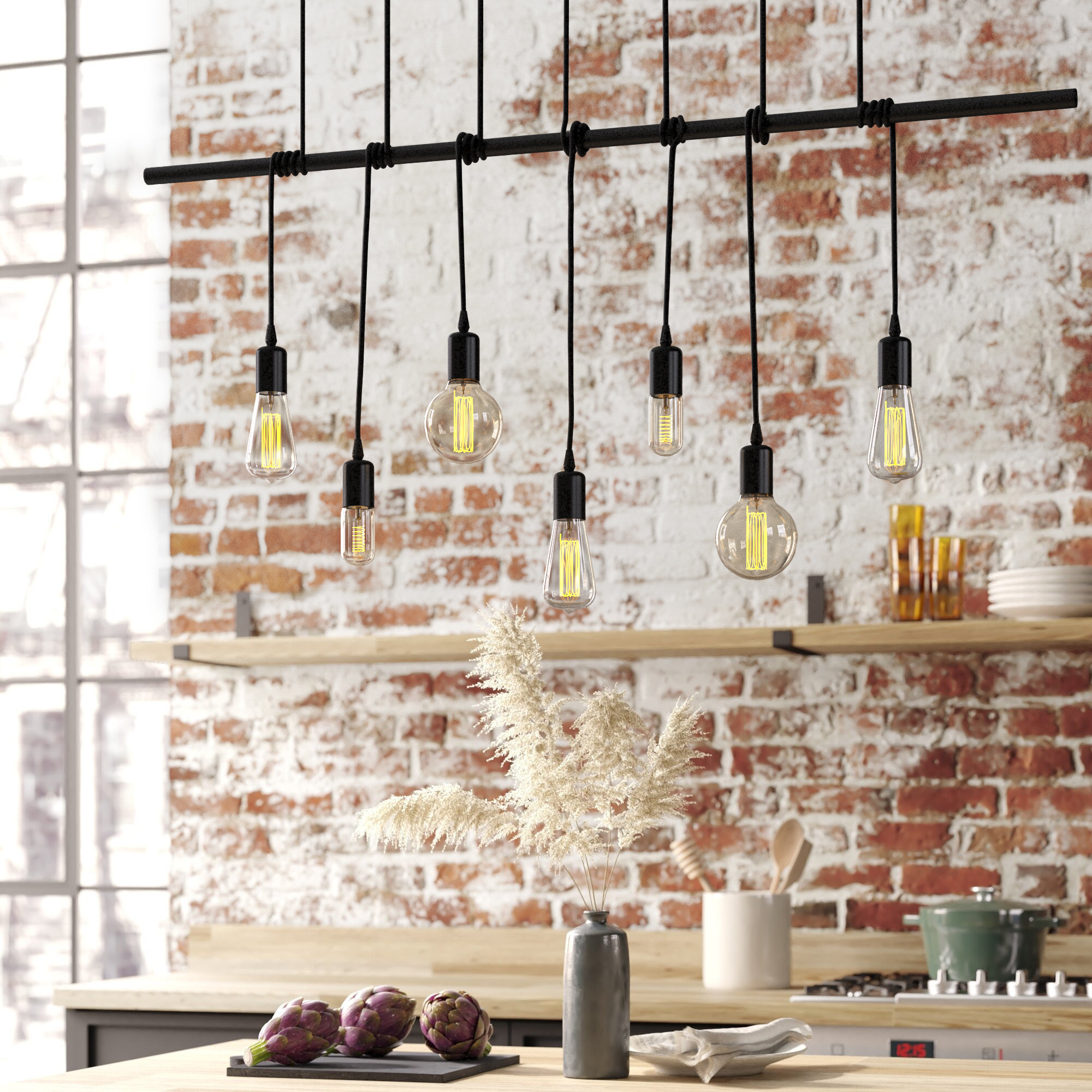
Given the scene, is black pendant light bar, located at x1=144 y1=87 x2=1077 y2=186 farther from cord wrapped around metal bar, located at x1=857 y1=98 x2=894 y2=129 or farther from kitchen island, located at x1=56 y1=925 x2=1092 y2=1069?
kitchen island, located at x1=56 y1=925 x2=1092 y2=1069

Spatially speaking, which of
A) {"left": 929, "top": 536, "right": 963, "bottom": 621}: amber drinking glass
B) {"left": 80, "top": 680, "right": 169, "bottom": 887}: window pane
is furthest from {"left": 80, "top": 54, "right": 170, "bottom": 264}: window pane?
{"left": 929, "top": 536, "right": 963, "bottom": 621}: amber drinking glass

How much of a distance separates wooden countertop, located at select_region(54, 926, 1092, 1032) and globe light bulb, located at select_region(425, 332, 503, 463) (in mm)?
1436

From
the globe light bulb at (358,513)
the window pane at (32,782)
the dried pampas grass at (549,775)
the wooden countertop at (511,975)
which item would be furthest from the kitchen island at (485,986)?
the globe light bulb at (358,513)

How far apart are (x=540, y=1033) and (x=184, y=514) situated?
1.66 metres

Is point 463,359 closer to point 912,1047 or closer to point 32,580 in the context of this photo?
point 912,1047

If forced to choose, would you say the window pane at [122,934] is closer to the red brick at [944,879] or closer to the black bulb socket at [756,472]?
the red brick at [944,879]

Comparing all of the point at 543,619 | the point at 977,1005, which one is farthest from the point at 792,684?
the point at 977,1005

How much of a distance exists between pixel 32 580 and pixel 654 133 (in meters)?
2.72

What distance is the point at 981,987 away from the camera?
3.06 metres

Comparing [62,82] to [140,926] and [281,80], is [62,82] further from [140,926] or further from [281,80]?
[140,926]

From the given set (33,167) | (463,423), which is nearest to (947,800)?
(463,423)

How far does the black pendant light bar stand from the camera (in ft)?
6.83

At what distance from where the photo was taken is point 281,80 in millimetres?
4152

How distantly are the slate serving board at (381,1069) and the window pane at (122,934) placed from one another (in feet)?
6.62
